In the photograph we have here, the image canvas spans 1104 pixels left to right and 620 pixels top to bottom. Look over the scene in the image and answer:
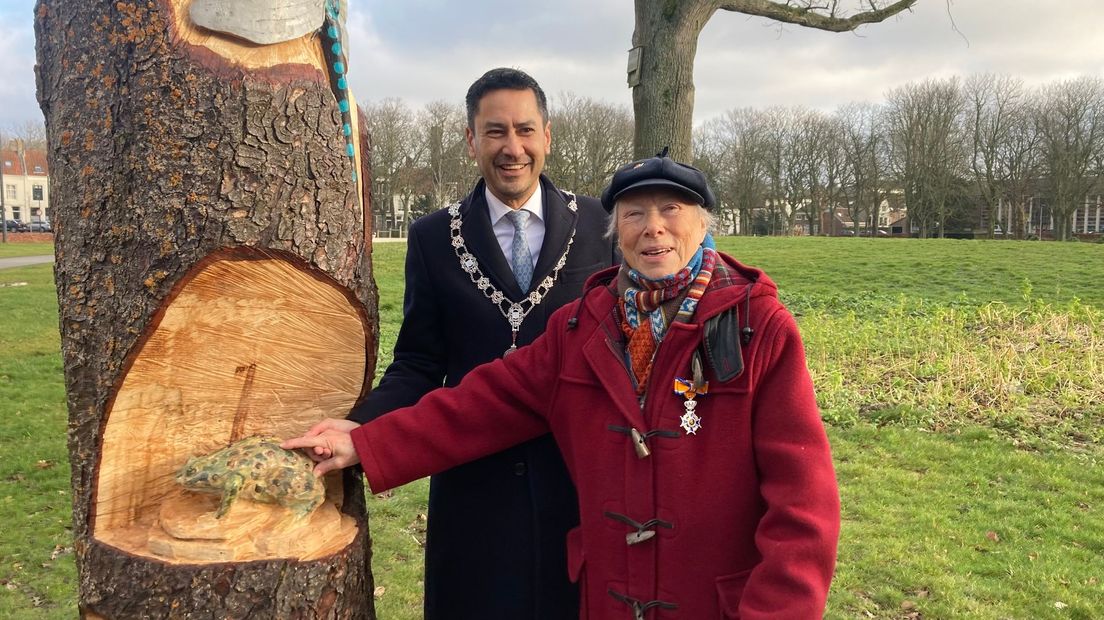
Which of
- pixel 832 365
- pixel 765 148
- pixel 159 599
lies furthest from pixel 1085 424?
pixel 765 148

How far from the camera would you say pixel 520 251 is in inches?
94.4

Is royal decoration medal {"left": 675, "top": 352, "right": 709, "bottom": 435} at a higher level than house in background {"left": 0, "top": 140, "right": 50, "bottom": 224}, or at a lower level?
lower

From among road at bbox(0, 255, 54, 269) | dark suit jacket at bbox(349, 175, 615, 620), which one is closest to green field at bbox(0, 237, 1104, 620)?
dark suit jacket at bbox(349, 175, 615, 620)

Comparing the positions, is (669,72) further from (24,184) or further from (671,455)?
(24,184)

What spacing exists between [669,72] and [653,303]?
4.37 metres

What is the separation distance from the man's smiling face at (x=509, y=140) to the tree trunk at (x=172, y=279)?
1.84ft

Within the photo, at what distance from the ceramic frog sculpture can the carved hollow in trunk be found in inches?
1.5

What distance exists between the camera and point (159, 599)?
5.52 ft

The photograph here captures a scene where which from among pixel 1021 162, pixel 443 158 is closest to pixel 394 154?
pixel 443 158

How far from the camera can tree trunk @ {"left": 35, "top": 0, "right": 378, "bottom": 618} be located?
5.67ft

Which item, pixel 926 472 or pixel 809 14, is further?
pixel 809 14

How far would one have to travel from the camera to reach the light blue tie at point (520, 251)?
2383 millimetres

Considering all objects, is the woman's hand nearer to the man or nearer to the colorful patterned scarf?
the man

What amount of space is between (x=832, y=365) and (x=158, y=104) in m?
7.01
